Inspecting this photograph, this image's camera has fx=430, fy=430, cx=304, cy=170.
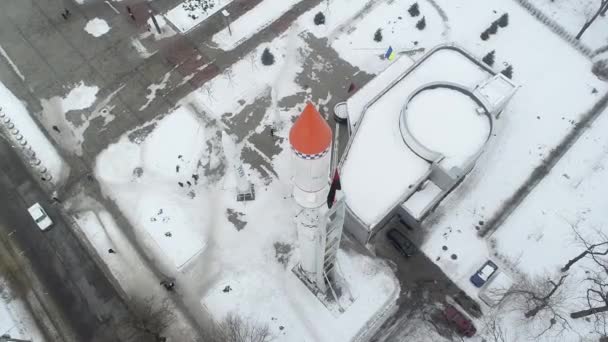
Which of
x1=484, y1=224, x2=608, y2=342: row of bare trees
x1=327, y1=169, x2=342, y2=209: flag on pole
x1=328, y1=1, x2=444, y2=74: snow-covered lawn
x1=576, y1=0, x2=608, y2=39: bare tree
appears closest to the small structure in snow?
x1=327, y1=169, x2=342, y2=209: flag on pole

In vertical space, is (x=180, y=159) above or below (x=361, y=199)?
above

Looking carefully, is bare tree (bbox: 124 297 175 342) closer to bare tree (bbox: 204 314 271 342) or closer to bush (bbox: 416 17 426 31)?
bare tree (bbox: 204 314 271 342)

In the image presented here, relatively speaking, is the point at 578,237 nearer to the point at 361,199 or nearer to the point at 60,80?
the point at 361,199

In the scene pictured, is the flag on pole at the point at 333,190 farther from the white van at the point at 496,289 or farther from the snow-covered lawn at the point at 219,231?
the white van at the point at 496,289

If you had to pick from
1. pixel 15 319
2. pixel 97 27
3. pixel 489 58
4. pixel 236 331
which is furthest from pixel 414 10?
pixel 15 319

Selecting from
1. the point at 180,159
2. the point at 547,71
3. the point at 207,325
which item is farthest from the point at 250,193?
the point at 547,71

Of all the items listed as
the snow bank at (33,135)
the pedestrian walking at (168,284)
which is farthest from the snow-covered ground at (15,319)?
the snow bank at (33,135)
